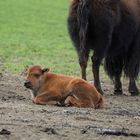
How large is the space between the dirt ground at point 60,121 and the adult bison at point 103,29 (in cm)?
179

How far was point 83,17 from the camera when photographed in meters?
12.6

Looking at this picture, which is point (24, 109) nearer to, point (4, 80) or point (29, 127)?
point (29, 127)

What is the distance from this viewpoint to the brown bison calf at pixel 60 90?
999cm

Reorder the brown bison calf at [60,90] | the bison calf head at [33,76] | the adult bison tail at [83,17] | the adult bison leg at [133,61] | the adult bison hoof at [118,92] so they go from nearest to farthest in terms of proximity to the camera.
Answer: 1. the brown bison calf at [60,90]
2. the bison calf head at [33,76]
3. the adult bison tail at [83,17]
4. the adult bison hoof at [118,92]
5. the adult bison leg at [133,61]

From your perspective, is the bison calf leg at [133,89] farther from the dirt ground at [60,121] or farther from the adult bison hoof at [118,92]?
the dirt ground at [60,121]

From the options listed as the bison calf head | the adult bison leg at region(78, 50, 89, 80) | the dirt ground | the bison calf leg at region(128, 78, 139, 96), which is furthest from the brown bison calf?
the bison calf leg at region(128, 78, 139, 96)

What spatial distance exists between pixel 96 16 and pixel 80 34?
47cm

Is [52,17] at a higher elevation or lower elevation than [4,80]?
lower

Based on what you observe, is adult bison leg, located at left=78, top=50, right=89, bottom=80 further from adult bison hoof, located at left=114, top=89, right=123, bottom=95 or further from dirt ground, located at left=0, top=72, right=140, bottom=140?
adult bison hoof, located at left=114, top=89, right=123, bottom=95

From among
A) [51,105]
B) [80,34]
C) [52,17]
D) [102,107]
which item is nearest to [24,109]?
[51,105]

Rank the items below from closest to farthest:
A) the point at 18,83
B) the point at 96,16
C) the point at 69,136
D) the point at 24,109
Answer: the point at 69,136 → the point at 24,109 → the point at 96,16 → the point at 18,83

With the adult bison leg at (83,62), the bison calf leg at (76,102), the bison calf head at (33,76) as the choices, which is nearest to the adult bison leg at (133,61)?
the adult bison leg at (83,62)

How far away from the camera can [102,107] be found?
10320mm

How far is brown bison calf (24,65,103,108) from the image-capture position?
9992mm
